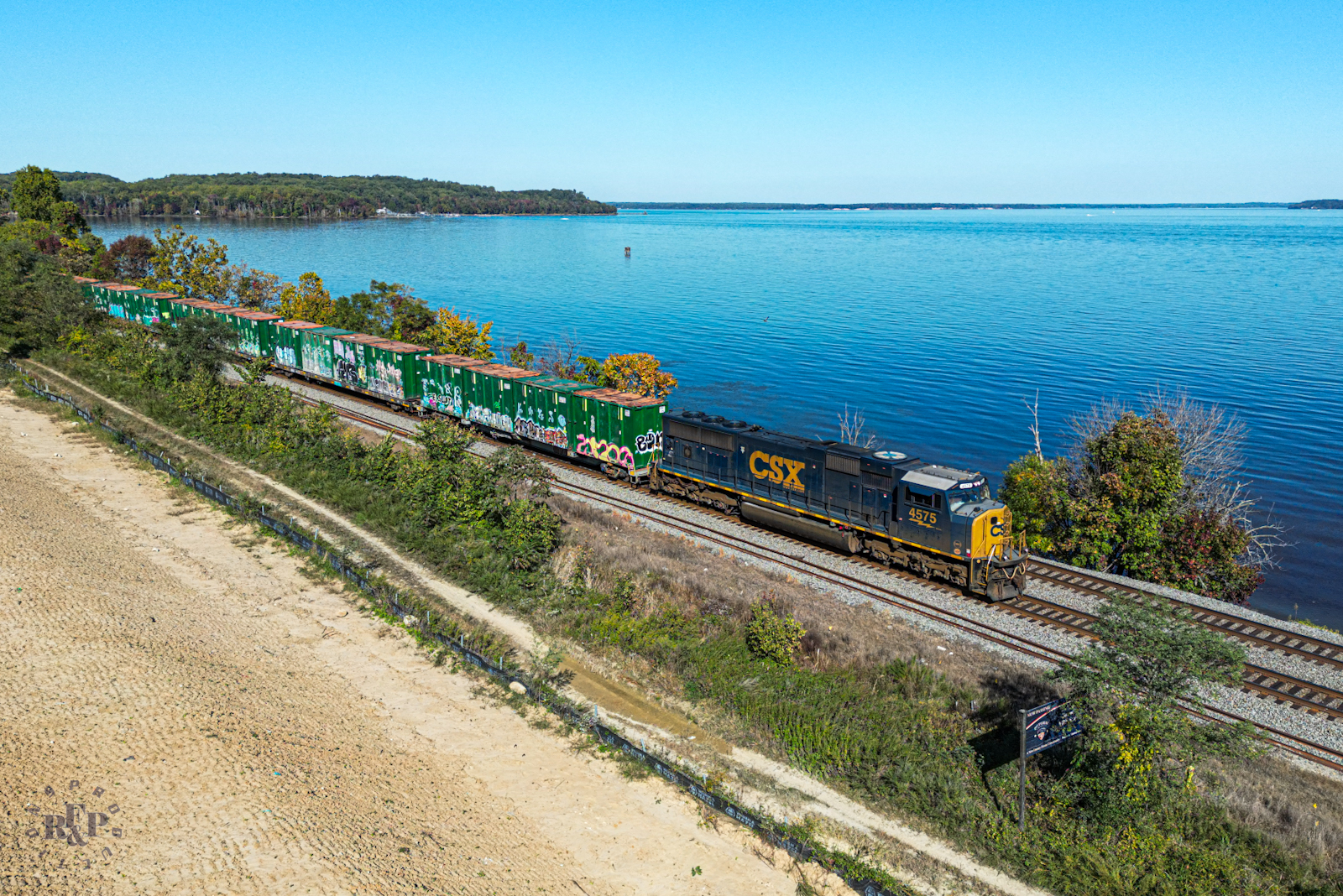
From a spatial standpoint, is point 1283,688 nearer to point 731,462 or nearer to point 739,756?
point 739,756

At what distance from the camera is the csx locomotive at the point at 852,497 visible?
93.0 ft

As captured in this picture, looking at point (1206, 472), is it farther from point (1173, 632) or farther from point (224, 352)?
point (224, 352)

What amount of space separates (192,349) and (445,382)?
17.8 metres

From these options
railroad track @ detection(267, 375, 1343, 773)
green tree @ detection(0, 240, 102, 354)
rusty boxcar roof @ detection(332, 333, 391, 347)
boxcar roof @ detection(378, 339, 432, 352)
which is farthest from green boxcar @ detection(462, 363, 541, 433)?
green tree @ detection(0, 240, 102, 354)

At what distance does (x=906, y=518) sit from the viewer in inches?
1176

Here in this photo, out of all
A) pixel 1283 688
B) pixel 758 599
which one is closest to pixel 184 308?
pixel 758 599

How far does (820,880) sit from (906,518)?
52.9 feet

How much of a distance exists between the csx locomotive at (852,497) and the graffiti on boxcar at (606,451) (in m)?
1.52

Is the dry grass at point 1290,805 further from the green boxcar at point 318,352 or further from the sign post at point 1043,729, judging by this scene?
the green boxcar at point 318,352

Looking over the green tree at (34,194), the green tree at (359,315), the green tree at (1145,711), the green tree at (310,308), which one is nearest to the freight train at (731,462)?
the green tree at (1145,711)

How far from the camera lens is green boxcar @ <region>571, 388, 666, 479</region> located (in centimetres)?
3950

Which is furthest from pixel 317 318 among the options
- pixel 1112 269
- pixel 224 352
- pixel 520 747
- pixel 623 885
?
pixel 1112 269

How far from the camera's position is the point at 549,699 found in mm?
22172

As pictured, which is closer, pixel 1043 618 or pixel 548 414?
pixel 1043 618
